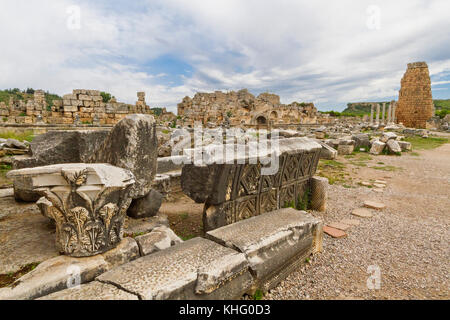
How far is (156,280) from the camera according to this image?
1489 millimetres

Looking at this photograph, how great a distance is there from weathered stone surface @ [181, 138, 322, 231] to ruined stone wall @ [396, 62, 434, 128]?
98.5 feet

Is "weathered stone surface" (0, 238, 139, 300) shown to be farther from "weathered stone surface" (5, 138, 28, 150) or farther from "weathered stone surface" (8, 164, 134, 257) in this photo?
"weathered stone surface" (5, 138, 28, 150)

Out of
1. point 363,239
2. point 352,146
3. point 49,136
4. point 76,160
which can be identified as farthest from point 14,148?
point 352,146

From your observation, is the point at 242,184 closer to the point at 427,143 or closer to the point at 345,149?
the point at 345,149

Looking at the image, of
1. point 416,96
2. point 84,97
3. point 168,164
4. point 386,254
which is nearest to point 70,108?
point 84,97

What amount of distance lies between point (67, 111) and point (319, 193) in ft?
43.4

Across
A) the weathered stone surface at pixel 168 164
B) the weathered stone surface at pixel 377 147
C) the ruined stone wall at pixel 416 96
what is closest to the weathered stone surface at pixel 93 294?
the weathered stone surface at pixel 168 164

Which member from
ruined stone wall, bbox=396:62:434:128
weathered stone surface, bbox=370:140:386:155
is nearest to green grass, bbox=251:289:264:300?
weathered stone surface, bbox=370:140:386:155

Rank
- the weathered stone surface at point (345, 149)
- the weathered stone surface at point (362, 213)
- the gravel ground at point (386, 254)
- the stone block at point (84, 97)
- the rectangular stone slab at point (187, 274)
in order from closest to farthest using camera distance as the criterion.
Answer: the rectangular stone slab at point (187, 274)
the gravel ground at point (386, 254)
the weathered stone surface at point (362, 213)
the weathered stone surface at point (345, 149)
the stone block at point (84, 97)

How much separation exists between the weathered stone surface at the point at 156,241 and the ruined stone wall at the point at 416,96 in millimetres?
32399

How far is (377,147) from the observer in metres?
10.5

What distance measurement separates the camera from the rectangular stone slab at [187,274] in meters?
1.45

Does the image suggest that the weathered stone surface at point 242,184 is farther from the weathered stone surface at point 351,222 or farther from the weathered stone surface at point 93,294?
the weathered stone surface at point 93,294

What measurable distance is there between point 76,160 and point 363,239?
4042mm
